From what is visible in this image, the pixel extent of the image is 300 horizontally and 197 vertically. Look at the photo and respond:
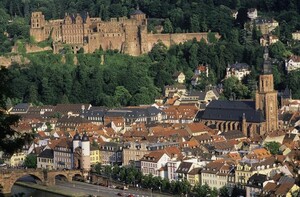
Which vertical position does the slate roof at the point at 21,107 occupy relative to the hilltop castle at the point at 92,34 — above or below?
below

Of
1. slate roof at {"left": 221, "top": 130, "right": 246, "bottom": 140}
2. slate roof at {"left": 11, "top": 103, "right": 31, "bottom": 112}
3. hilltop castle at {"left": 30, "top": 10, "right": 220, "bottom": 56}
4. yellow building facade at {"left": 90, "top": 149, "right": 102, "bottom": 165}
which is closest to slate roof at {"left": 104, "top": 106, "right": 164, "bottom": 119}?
slate roof at {"left": 11, "top": 103, "right": 31, "bottom": 112}

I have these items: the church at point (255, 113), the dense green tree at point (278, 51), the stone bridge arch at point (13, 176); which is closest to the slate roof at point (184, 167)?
the stone bridge arch at point (13, 176)

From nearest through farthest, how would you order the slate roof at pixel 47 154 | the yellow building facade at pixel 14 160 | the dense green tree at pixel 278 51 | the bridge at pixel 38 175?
the bridge at pixel 38 175 → the slate roof at pixel 47 154 → the yellow building facade at pixel 14 160 → the dense green tree at pixel 278 51

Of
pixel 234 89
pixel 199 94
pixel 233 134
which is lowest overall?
pixel 233 134

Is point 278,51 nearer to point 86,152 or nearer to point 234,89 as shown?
point 234,89

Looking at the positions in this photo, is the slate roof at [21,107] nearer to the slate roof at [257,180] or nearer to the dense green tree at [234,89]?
the dense green tree at [234,89]

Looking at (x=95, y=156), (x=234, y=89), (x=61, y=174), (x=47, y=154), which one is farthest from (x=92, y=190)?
(x=234, y=89)

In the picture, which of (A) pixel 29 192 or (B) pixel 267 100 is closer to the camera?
(A) pixel 29 192
